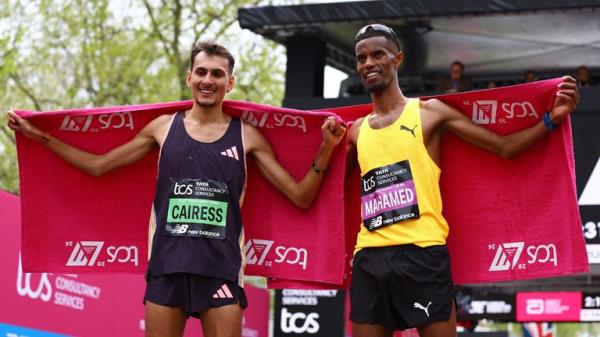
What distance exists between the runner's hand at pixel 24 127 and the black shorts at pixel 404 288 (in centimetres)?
217

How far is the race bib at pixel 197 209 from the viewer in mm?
5699

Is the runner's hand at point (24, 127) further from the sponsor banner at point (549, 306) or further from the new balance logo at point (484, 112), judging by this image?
the sponsor banner at point (549, 306)

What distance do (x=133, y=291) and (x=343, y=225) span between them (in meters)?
5.85

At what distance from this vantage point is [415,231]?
5.72 metres

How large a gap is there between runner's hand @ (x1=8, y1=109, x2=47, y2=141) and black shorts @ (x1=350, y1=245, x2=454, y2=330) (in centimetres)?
217

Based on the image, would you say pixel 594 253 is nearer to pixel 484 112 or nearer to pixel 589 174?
pixel 589 174

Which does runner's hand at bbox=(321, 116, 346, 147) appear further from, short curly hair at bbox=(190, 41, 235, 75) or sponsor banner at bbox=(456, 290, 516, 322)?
sponsor banner at bbox=(456, 290, 516, 322)

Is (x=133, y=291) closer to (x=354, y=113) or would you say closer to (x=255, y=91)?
(x=354, y=113)

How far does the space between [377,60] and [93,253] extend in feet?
7.11

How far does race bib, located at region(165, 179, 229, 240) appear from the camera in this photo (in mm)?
5699

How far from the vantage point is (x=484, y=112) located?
6195mm

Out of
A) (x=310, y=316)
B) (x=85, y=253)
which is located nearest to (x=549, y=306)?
(x=310, y=316)

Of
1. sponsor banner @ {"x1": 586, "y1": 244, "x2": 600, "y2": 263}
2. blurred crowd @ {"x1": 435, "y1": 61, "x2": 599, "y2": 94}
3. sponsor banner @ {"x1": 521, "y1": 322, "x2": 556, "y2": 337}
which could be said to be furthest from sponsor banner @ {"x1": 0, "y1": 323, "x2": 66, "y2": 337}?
sponsor banner @ {"x1": 521, "y1": 322, "x2": 556, "y2": 337}

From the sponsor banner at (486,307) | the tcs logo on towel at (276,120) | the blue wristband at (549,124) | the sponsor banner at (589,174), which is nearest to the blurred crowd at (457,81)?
the sponsor banner at (589,174)
